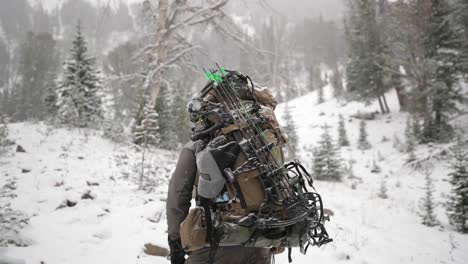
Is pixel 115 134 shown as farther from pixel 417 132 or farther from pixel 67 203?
pixel 417 132

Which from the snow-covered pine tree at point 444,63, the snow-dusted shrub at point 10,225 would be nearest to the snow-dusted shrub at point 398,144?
the snow-covered pine tree at point 444,63

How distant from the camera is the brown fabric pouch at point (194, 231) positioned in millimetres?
2010

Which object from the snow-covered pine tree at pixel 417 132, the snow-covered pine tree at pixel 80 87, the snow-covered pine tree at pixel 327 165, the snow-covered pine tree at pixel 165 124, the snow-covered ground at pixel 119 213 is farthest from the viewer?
the snow-covered pine tree at pixel 417 132

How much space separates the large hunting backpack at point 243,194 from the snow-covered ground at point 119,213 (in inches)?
97.0

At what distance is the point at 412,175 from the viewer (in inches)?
489

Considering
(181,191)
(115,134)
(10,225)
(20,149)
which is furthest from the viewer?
(115,134)

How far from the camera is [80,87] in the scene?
13.1 m

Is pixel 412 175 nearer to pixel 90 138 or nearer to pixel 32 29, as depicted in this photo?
pixel 90 138

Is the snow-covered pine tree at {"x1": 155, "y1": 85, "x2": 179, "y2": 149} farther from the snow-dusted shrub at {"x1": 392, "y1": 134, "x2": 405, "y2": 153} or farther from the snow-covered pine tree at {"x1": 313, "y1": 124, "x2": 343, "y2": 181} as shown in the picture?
the snow-dusted shrub at {"x1": 392, "y1": 134, "x2": 405, "y2": 153}

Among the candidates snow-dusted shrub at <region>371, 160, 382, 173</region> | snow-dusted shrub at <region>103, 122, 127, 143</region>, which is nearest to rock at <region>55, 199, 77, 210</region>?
snow-dusted shrub at <region>103, 122, 127, 143</region>

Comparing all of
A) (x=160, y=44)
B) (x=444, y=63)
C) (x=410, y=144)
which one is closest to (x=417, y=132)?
(x=410, y=144)

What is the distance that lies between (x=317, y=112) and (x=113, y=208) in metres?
24.4

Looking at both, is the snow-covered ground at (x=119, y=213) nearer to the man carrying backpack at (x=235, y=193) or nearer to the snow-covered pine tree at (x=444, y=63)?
the man carrying backpack at (x=235, y=193)

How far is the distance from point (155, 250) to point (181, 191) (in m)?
2.40
